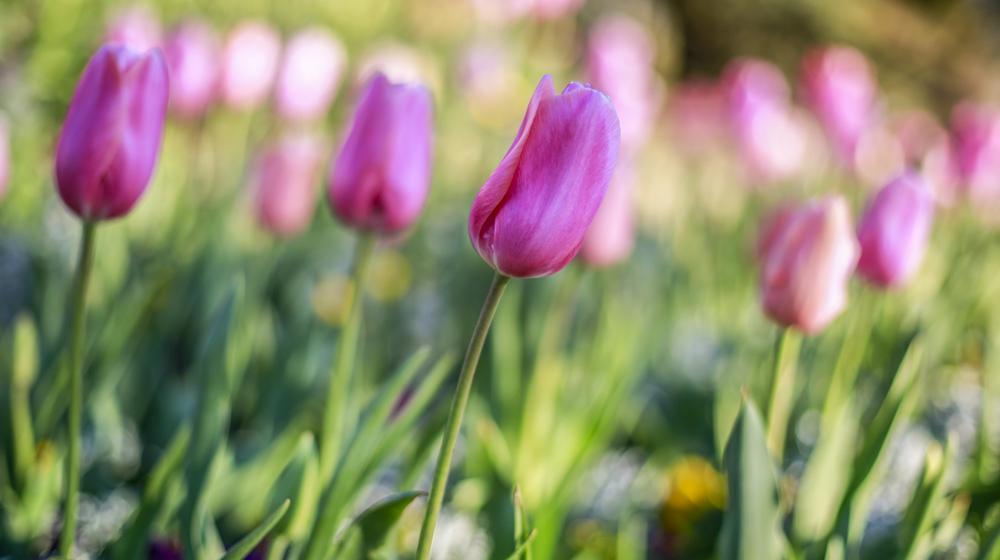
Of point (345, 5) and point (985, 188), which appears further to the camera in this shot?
point (345, 5)

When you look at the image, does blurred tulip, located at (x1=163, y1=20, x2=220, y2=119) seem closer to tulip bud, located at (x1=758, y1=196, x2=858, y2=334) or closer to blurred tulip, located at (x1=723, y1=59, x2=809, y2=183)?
tulip bud, located at (x1=758, y1=196, x2=858, y2=334)

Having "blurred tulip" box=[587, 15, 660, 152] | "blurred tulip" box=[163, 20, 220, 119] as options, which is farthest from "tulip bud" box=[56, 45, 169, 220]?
"blurred tulip" box=[587, 15, 660, 152]

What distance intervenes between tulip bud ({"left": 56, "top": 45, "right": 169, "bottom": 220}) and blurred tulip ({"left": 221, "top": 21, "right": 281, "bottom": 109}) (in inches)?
52.5

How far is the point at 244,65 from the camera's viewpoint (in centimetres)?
217

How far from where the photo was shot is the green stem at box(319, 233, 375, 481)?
41.4 inches

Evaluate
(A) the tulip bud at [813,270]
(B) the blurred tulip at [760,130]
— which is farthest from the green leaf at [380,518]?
(B) the blurred tulip at [760,130]

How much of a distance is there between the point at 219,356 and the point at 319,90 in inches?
53.3

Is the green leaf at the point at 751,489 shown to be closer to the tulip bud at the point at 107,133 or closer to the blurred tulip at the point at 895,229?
the blurred tulip at the point at 895,229

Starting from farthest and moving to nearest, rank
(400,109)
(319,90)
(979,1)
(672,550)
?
(979,1)
(319,90)
(672,550)
(400,109)

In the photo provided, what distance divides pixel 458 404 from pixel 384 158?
397 millimetres

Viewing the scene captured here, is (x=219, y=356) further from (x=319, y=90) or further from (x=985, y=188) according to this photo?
(x=985, y=188)

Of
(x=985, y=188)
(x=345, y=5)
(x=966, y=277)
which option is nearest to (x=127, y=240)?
(x=966, y=277)

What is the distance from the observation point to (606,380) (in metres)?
1.55

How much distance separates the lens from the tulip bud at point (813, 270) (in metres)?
1.08
